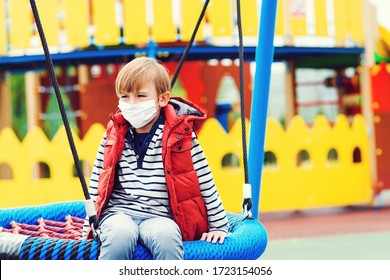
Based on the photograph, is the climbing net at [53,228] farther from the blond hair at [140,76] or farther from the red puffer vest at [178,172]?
the blond hair at [140,76]

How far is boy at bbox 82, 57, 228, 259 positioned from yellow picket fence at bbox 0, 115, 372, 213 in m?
3.70

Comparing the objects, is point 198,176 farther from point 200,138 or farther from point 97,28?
point 97,28

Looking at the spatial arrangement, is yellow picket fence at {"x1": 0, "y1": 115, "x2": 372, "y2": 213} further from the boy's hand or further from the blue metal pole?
the boy's hand

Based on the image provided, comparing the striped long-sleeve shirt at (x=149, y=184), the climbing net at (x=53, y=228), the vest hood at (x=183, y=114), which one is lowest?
the climbing net at (x=53, y=228)

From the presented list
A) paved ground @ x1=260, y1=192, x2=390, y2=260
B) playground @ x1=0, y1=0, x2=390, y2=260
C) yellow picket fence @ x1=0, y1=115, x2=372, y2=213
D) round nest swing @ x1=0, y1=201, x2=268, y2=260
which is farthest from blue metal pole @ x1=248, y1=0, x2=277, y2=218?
yellow picket fence @ x1=0, y1=115, x2=372, y2=213

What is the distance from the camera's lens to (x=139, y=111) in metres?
2.16

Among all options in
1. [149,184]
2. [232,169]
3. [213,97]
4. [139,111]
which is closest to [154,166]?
[149,184]

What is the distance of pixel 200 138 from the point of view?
597 cm

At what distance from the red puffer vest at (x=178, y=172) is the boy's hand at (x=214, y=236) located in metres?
0.03

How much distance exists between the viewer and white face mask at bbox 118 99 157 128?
7.10 feet

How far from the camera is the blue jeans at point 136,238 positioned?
6.41 feet

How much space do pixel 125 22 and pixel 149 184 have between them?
171 inches

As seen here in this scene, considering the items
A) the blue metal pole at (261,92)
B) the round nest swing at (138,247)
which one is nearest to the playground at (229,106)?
the blue metal pole at (261,92)
